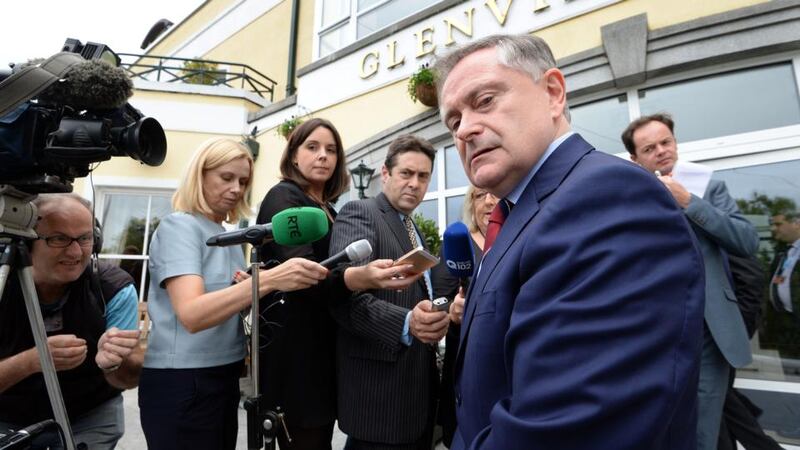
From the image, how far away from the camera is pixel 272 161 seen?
7711mm

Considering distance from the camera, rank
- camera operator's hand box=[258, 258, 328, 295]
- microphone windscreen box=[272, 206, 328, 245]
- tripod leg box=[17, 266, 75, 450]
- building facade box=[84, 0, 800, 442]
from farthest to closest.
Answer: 1. building facade box=[84, 0, 800, 442]
2. camera operator's hand box=[258, 258, 328, 295]
3. microphone windscreen box=[272, 206, 328, 245]
4. tripod leg box=[17, 266, 75, 450]

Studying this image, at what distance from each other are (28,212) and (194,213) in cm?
59

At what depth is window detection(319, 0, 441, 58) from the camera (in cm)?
635

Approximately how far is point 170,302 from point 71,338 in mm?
348

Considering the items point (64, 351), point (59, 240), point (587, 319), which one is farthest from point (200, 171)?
point (587, 319)

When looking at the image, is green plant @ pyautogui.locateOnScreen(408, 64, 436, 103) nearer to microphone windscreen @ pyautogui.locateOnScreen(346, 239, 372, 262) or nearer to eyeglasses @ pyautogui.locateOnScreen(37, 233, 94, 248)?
microphone windscreen @ pyautogui.locateOnScreen(346, 239, 372, 262)

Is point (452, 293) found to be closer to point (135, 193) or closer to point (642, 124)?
point (642, 124)

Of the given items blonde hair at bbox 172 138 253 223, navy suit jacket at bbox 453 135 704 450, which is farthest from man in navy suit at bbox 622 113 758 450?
blonde hair at bbox 172 138 253 223

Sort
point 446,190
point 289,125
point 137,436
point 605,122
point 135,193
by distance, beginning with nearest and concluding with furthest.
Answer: point 137,436 → point 605,122 → point 446,190 → point 289,125 → point 135,193

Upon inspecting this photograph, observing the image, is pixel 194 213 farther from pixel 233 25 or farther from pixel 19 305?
pixel 233 25

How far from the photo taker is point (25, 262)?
1299mm

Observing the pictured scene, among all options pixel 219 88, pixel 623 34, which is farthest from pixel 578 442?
pixel 219 88

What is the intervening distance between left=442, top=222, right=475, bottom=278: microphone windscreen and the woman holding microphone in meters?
0.47

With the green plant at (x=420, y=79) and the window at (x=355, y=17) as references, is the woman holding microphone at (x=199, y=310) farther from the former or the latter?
the window at (x=355, y=17)
